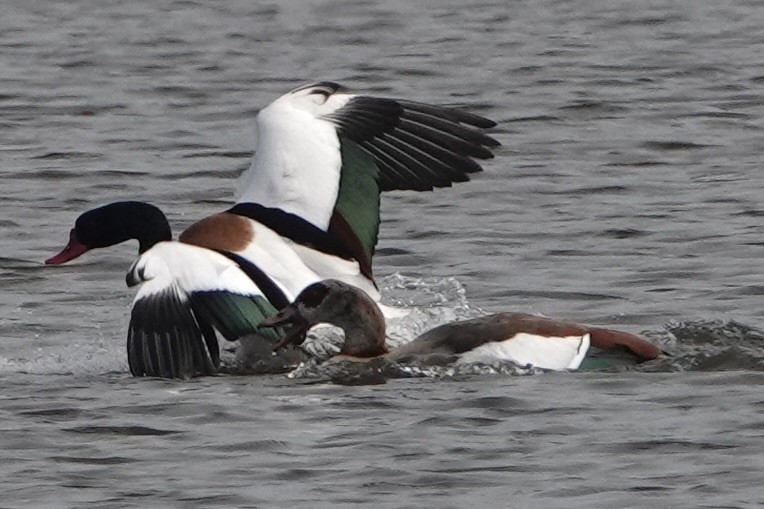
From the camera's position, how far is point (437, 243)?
38.3 ft

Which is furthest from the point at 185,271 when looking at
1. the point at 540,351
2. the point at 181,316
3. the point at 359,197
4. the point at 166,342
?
the point at 540,351

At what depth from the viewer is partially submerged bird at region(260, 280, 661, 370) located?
8578mm

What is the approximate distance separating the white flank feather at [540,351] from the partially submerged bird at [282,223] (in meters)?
0.91

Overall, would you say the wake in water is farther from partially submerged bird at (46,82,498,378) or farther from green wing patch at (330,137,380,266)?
green wing patch at (330,137,380,266)

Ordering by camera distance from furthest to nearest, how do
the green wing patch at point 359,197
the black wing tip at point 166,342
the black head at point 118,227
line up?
the green wing patch at point 359,197 → the black head at point 118,227 → the black wing tip at point 166,342

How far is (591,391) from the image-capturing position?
8227mm

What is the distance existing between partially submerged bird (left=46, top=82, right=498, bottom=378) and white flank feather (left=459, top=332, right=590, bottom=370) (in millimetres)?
913

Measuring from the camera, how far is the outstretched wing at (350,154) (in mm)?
9414

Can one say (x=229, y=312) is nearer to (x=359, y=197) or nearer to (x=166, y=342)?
(x=166, y=342)

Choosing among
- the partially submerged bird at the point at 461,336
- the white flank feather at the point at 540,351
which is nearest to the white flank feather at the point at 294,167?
the partially submerged bird at the point at 461,336

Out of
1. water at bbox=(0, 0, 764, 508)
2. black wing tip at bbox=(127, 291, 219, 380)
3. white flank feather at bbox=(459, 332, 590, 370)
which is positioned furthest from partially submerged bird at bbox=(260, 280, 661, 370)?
black wing tip at bbox=(127, 291, 219, 380)

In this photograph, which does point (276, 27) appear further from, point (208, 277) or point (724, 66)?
point (208, 277)

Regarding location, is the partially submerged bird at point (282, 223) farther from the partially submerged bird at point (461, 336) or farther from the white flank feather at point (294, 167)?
the partially submerged bird at point (461, 336)

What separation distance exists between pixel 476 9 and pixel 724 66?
3130 mm
